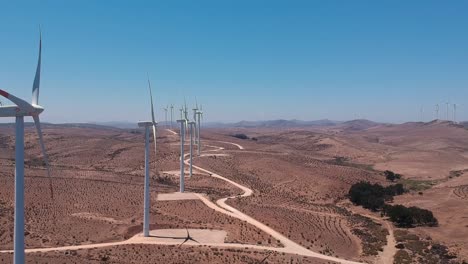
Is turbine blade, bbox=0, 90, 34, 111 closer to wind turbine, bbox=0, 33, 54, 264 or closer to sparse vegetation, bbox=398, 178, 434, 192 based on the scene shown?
wind turbine, bbox=0, 33, 54, 264

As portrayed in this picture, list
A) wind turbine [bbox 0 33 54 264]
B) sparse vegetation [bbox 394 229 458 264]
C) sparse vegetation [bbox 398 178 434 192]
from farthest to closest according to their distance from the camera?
sparse vegetation [bbox 398 178 434 192] < sparse vegetation [bbox 394 229 458 264] < wind turbine [bbox 0 33 54 264]

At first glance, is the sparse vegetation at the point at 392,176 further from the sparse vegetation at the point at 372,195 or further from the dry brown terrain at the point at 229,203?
the sparse vegetation at the point at 372,195

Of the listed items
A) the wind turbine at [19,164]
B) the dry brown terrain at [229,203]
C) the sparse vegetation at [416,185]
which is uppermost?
the wind turbine at [19,164]

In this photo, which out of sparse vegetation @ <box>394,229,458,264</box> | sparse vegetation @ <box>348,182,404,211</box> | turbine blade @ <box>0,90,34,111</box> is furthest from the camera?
sparse vegetation @ <box>348,182,404,211</box>

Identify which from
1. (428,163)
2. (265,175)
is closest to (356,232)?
(265,175)

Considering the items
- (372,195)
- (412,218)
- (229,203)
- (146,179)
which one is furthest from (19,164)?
(372,195)

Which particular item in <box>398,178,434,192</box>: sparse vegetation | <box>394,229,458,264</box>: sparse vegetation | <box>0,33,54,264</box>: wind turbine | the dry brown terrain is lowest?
<box>398,178,434,192</box>: sparse vegetation

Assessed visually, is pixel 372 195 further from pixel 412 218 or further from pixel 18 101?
pixel 18 101

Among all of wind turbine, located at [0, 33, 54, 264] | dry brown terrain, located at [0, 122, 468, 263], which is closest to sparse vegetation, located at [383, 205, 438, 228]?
dry brown terrain, located at [0, 122, 468, 263]

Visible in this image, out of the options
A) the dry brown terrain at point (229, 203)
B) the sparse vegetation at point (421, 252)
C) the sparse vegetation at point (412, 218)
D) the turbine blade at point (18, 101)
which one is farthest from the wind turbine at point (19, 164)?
the sparse vegetation at point (412, 218)

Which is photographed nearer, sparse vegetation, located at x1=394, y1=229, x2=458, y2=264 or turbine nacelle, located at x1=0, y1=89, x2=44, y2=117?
turbine nacelle, located at x1=0, y1=89, x2=44, y2=117

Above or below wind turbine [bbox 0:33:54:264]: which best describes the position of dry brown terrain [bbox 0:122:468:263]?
below
